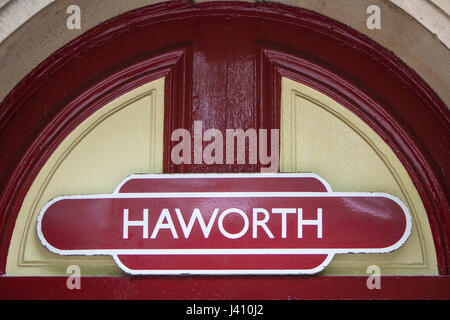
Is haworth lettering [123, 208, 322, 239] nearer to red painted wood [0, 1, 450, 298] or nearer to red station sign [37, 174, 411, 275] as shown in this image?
red station sign [37, 174, 411, 275]

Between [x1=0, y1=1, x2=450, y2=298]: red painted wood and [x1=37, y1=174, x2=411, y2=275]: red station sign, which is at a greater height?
[x1=0, y1=1, x2=450, y2=298]: red painted wood

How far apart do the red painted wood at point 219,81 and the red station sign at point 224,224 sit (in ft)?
0.42

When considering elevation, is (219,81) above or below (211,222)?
above

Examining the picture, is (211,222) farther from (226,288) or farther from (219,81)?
(219,81)

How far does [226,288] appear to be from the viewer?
2490mm

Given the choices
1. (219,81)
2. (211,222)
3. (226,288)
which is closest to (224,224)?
(211,222)

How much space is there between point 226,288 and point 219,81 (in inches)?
31.5

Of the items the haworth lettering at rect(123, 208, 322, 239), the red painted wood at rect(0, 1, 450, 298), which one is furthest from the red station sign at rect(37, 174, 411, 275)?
the red painted wood at rect(0, 1, 450, 298)

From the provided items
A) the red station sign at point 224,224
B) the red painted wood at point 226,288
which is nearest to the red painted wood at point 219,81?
the red station sign at point 224,224

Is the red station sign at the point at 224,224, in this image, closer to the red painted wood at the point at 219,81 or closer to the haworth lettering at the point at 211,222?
the haworth lettering at the point at 211,222

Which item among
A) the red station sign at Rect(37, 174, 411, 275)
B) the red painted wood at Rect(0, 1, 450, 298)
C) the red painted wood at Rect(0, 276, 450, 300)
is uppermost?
the red painted wood at Rect(0, 1, 450, 298)

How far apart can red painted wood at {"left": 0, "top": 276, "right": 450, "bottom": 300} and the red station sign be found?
0.04m

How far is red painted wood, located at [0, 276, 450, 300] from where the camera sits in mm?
2447

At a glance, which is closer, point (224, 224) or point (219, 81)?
point (224, 224)
